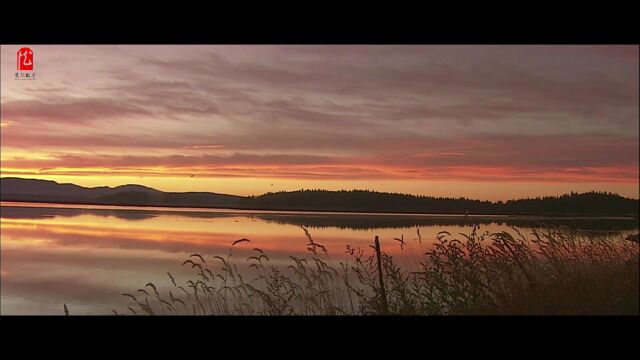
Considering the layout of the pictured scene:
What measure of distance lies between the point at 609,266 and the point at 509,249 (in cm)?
145

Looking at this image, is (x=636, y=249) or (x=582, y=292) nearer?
(x=582, y=292)

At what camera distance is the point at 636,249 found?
8.24 meters

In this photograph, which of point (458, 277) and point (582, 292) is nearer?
point (582, 292)

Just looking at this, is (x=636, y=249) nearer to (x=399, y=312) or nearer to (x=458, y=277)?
(x=458, y=277)
